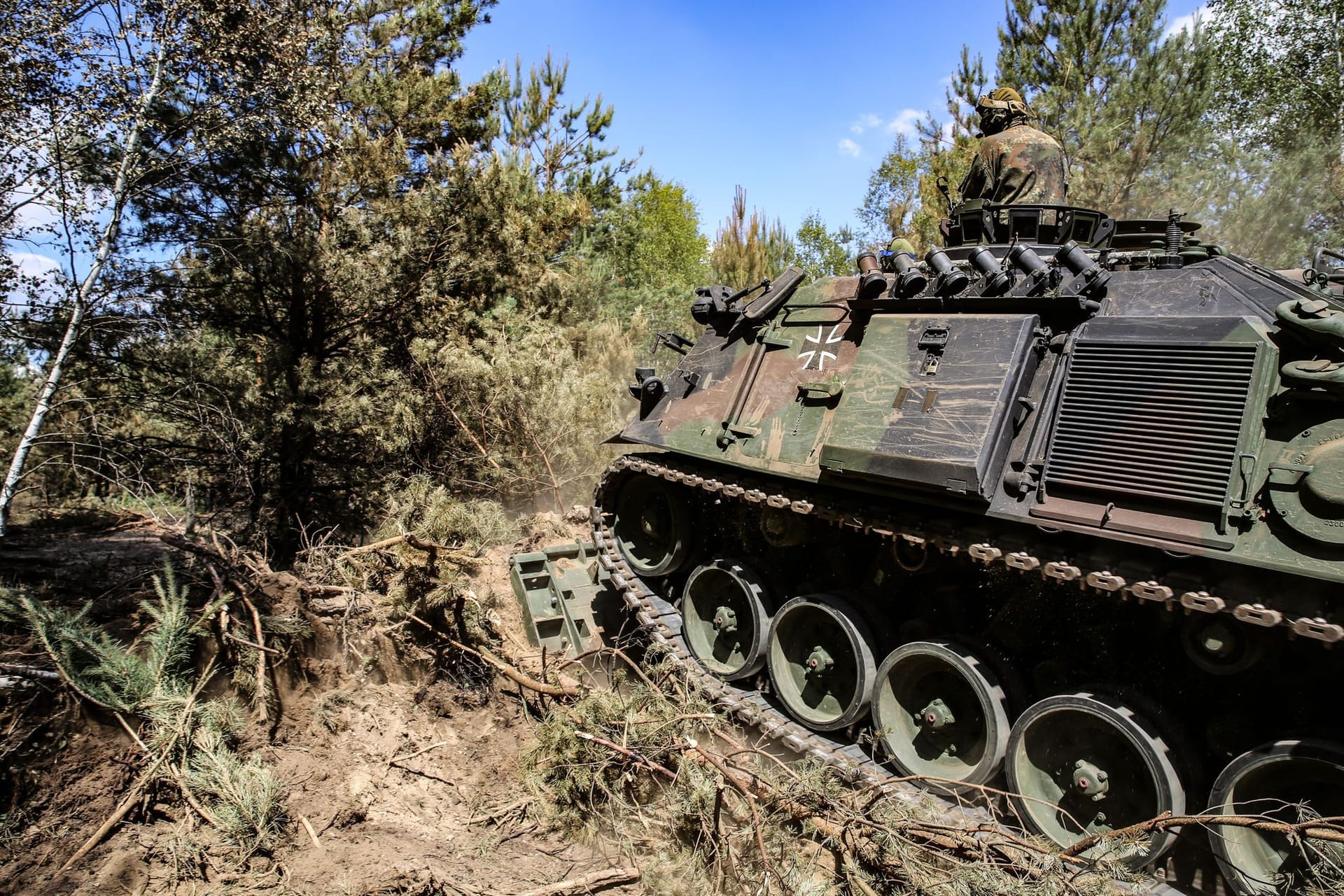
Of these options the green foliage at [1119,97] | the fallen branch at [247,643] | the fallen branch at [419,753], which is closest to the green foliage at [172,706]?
the fallen branch at [247,643]

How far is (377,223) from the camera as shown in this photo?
9.98m

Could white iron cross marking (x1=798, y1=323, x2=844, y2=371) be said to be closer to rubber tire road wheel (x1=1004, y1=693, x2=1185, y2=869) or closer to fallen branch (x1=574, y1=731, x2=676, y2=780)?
rubber tire road wheel (x1=1004, y1=693, x2=1185, y2=869)

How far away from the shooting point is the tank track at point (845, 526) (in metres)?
3.54

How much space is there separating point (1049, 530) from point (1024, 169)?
3589 millimetres

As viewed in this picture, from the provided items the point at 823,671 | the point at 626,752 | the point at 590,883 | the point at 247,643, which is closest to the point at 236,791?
the point at 247,643

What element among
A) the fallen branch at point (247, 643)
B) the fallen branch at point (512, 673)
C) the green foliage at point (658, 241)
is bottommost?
the fallen branch at point (247, 643)

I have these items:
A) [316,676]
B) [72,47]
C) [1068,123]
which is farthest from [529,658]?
[1068,123]

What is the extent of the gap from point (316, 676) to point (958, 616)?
419 cm

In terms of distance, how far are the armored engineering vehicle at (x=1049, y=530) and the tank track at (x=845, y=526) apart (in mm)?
21

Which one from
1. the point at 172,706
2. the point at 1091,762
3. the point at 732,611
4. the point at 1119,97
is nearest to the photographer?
the point at 1091,762

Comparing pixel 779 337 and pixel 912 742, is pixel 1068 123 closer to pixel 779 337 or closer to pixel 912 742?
pixel 779 337

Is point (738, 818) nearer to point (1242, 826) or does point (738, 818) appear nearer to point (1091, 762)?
point (1091, 762)

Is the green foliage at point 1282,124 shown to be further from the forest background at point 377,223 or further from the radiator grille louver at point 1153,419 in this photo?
the radiator grille louver at point 1153,419

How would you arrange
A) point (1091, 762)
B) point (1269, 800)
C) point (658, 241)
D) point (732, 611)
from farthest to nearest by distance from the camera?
point (658, 241) → point (732, 611) → point (1091, 762) → point (1269, 800)
